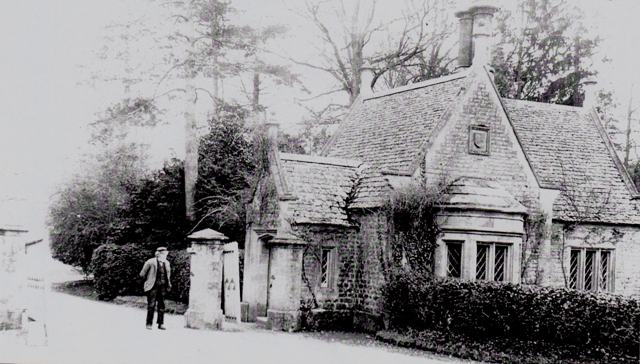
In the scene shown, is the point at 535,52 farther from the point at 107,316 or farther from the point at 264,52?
the point at 107,316

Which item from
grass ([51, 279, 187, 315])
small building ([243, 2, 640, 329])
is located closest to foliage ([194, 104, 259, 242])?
grass ([51, 279, 187, 315])

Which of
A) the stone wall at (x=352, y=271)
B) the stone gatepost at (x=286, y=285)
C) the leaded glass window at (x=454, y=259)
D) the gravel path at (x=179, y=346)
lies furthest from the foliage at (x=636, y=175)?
the stone gatepost at (x=286, y=285)

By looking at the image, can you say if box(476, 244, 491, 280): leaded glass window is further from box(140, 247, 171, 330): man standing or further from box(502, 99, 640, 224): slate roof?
box(140, 247, 171, 330): man standing

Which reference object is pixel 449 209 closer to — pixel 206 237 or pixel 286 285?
pixel 286 285

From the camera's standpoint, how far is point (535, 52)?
130 ft

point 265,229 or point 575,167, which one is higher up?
point 575,167

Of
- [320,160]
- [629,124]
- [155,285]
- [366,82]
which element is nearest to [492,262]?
[320,160]

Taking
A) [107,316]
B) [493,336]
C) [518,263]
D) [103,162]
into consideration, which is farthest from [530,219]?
[103,162]

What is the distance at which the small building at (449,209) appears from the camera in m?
19.2

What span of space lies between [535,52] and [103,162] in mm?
23484

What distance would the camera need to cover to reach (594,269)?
22516 millimetres

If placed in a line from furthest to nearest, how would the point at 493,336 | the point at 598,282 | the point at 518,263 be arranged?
the point at 598,282 → the point at 518,263 → the point at 493,336

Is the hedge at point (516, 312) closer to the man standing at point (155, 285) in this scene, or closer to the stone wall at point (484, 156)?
the stone wall at point (484, 156)

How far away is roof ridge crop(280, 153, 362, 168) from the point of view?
70.2 feet
